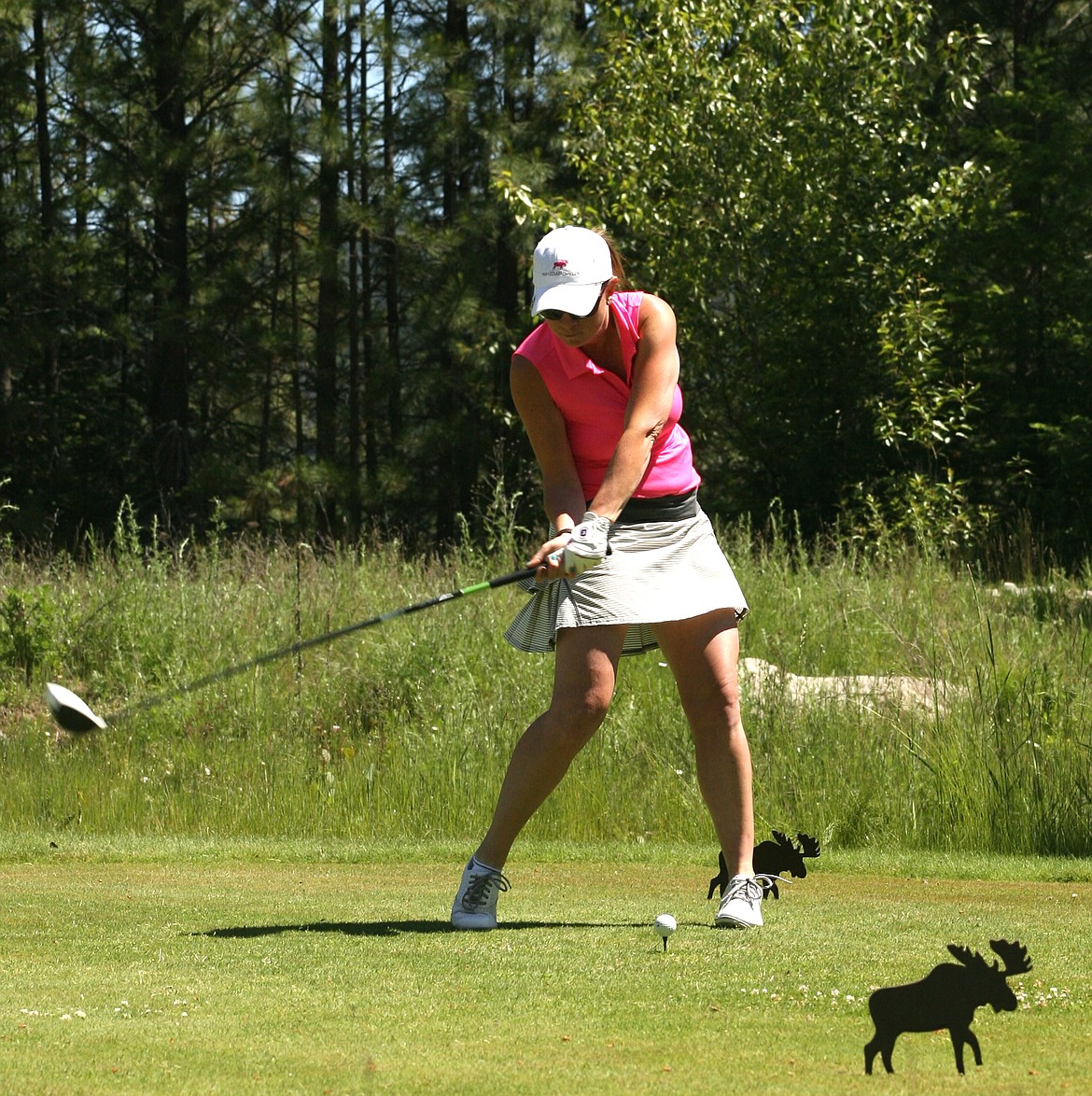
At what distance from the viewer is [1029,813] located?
6719mm

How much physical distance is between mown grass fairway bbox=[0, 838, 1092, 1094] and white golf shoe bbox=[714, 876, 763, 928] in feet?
0.23

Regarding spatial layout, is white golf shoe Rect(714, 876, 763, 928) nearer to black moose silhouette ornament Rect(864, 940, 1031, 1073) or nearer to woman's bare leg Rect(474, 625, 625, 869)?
woman's bare leg Rect(474, 625, 625, 869)

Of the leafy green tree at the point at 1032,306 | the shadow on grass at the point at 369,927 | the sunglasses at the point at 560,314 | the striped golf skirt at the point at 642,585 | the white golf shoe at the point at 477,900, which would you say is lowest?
the shadow on grass at the point at 369,927

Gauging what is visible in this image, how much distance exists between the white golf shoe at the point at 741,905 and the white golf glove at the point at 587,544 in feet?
2.98

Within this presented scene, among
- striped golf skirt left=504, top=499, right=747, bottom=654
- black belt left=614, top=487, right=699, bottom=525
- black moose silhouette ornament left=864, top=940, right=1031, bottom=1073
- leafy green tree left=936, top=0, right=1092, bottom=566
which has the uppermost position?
leafy green tree left=936, top=0, right=1092, bottom=566

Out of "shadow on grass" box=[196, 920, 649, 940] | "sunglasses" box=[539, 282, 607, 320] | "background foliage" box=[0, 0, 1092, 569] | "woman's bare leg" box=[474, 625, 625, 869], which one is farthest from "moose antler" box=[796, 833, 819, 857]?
"background foliage" box=[0, 0, 1092, 569]

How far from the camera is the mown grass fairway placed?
8.71ft

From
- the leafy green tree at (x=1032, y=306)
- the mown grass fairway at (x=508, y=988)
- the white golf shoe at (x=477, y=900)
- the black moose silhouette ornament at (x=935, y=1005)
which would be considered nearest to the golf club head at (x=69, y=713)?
the mown grass fairway at (x=508, y=988)

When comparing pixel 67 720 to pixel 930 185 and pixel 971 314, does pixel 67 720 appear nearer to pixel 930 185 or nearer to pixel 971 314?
pixel 930 185

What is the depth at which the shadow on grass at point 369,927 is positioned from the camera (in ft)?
13.3

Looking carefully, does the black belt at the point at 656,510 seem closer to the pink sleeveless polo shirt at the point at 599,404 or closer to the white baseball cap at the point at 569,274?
the pink sleeveless polo shirt at the point at 599,404

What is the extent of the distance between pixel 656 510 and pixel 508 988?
137cm

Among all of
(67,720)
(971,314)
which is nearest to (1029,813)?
(67,720)

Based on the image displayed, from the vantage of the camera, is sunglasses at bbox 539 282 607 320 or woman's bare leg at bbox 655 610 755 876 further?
woman's bare leg at bbox 655 610 755 876
